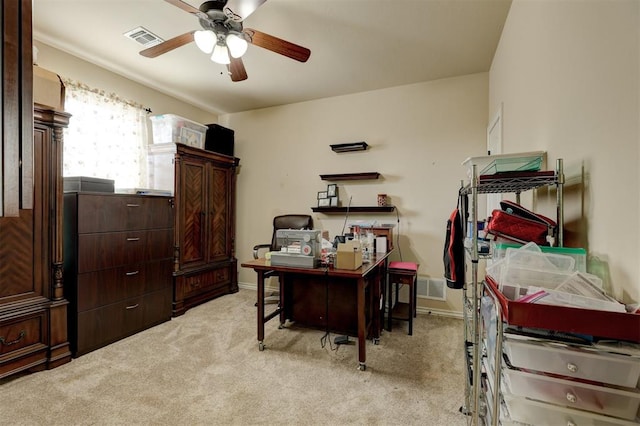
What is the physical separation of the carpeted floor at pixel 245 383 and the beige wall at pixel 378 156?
135 cm

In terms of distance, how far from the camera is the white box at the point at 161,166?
346cm

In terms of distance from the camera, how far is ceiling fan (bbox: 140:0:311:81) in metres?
1.88

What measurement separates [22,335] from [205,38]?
99.3 inches

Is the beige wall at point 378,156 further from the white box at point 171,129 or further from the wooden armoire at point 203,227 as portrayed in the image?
the white box at point 171,129

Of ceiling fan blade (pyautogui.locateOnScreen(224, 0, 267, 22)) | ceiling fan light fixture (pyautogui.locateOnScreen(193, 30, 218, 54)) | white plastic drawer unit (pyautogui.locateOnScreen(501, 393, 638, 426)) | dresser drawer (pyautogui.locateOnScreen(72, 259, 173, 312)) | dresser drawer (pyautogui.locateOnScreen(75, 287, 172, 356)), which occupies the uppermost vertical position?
ceiling fan blade (pyautogui.locateOnScreen(224, 0, 267, 22))

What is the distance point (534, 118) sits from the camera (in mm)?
1773

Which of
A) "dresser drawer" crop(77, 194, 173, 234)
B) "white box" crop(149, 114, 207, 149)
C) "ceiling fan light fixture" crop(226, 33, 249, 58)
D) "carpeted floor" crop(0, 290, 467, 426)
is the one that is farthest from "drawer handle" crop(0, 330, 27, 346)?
"ceiling fan light fixture" crop(226, 33, 249, 58)

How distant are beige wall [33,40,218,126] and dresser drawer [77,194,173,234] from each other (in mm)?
1350

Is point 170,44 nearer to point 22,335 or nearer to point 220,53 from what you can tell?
point 220,53

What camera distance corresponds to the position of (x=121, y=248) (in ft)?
9.08

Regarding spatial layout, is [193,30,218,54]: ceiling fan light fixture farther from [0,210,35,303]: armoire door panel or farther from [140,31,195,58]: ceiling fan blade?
[0,210,35,303]: armoire door panel

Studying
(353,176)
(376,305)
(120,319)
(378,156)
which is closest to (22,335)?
(120,319)

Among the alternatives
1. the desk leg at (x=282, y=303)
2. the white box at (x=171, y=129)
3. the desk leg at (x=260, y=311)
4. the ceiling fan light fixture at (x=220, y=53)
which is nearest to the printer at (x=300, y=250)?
the desk leg at (x=260, y=311)

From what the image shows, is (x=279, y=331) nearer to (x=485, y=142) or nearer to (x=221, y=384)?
(x=221, y=384)
